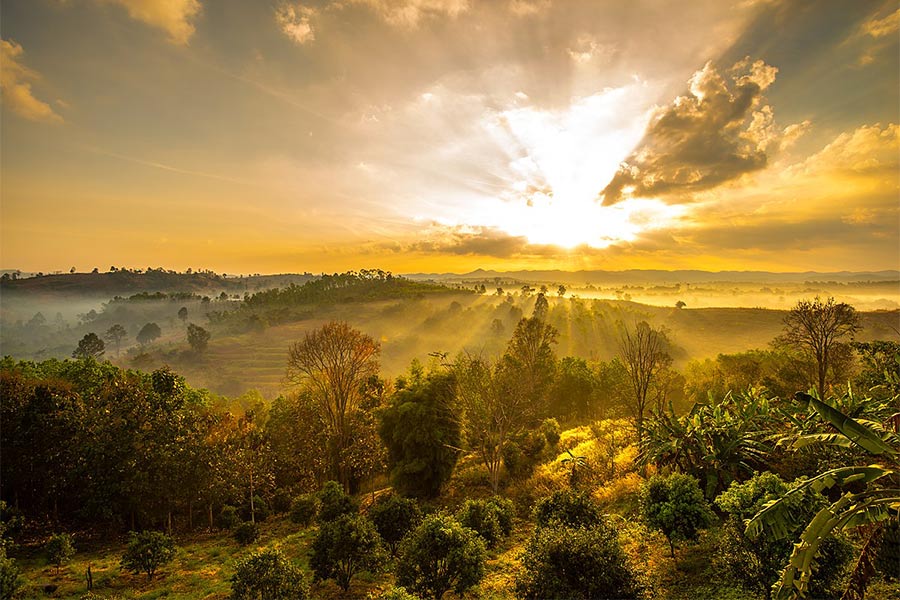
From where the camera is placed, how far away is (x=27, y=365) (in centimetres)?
3225

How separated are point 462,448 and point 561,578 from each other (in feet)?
55.9

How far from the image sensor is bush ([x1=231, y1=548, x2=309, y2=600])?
10.8 m

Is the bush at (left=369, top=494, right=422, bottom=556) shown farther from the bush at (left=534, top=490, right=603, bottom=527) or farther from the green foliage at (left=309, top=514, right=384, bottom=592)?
the bush at (left=534, top=490, right=603, bottom=527)

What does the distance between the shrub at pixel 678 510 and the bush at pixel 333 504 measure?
1555cm

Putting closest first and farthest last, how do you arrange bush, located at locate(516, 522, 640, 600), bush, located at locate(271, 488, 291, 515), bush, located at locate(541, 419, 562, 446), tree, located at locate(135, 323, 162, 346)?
1. bush, located at locate(516, 522, 640, 600)
2. bush, located at locate(271, 488, 291, 515)
3. bush, located at locate(541, 419, 562, 446)
4. tree, located at locate(135, 323, 162, 346)

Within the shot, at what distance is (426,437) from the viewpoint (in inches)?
965

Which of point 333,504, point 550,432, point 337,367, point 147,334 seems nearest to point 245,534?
point 333,504

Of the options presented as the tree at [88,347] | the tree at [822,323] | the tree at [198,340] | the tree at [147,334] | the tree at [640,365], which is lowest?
the tree at [147,334]

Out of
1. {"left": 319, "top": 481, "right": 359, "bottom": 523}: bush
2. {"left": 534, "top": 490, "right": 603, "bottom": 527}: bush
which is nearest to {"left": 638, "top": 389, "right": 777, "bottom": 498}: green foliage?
{"left": 534, "top": 490, "right": 603, "bottom": 527}: bush

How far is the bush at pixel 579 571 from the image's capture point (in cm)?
914

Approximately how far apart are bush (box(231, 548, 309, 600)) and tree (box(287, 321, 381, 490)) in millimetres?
18970

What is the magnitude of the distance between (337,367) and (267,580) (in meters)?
20.4

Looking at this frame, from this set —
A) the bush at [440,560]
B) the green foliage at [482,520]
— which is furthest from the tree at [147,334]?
the bush at [440,560]

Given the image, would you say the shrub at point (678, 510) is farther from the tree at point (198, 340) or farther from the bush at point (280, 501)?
the tree at point (198, 340)
